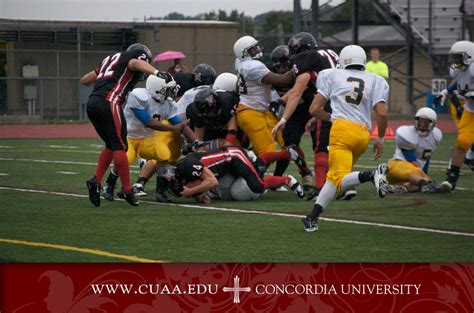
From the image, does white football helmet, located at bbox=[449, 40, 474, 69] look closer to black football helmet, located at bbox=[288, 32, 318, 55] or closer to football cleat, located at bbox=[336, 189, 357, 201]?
black football helmet, located at bbox=[288, 32, 318, 55]

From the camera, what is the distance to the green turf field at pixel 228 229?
6574mm

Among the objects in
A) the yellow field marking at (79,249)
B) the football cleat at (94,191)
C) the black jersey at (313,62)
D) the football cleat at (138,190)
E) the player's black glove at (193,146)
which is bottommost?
the football cleat at (138,190)

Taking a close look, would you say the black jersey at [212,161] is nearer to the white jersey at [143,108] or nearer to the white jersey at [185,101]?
the white jersey at [143,108]

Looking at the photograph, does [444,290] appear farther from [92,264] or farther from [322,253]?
[92,264]

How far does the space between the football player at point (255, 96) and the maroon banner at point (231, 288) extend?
4241 millimetres

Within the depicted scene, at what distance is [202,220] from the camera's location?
26.6ft

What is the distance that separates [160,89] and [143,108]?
0.22 metres

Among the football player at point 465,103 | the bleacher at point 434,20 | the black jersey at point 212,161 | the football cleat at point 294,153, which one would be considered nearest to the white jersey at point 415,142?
the football player at point 465,103

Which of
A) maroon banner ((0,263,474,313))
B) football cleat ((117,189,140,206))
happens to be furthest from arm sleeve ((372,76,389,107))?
football cleat ((117,189,140,206))

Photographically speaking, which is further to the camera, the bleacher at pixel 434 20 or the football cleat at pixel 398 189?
the bleacher at pixel 434 20

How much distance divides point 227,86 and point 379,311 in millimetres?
4611

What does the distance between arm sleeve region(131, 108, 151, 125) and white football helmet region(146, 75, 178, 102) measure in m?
0.19

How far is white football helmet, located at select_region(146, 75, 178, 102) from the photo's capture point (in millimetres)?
9586

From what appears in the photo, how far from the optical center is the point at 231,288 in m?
5.58
